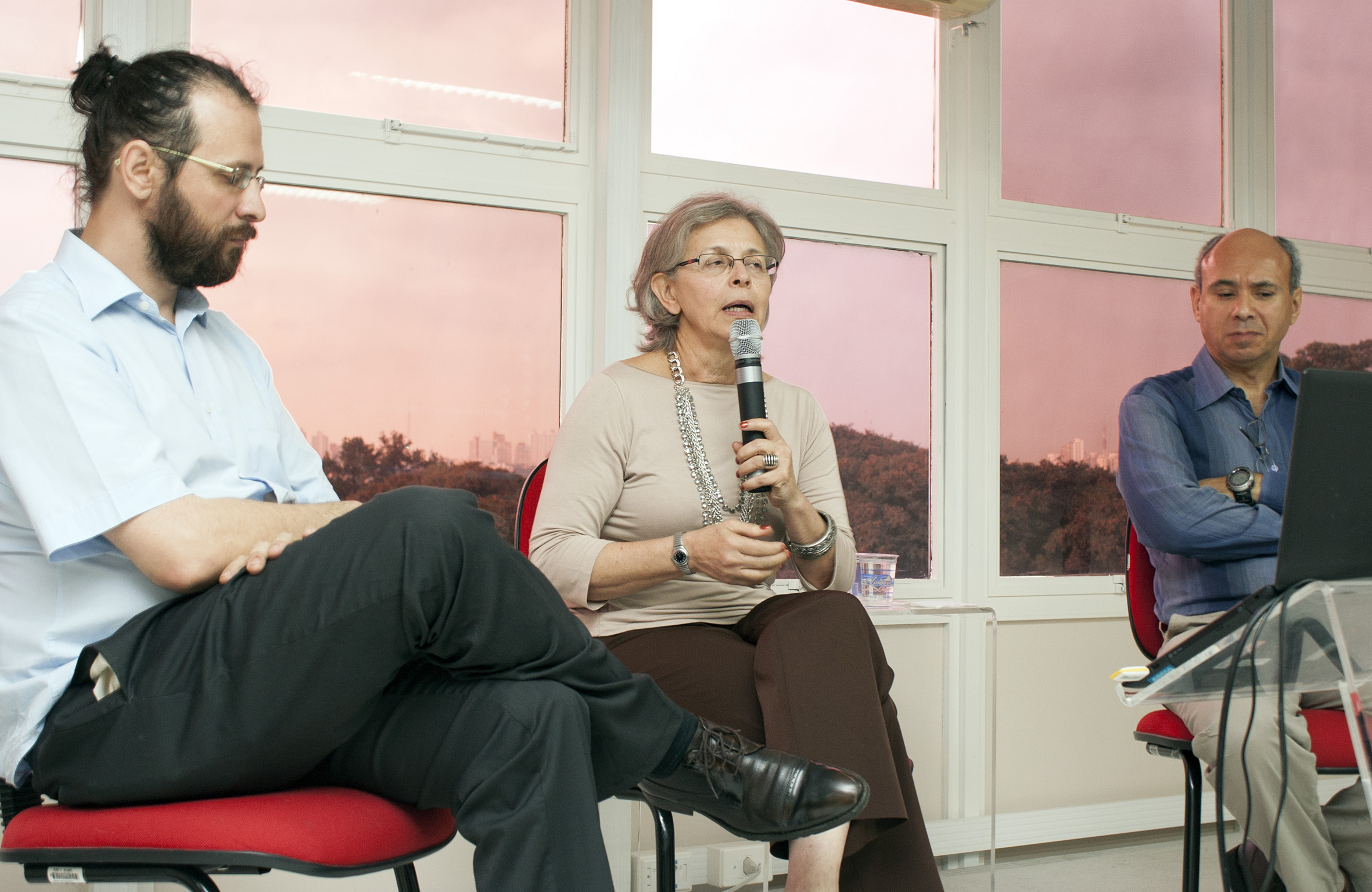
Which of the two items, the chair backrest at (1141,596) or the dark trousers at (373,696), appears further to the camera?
the chair backrest at (1141,596)

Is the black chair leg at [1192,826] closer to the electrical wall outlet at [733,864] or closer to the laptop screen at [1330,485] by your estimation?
the laptop screen at [1330,485]

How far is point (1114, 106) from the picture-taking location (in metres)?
3.20

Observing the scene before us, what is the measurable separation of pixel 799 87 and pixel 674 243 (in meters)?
1.06

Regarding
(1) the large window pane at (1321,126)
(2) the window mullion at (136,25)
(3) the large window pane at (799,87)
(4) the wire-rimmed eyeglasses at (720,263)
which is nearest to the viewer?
(4) the wire-rimmed eyeglasses at (720,263)

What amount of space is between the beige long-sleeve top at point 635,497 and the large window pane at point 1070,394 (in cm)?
127

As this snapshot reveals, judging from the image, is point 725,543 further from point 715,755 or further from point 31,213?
point 31,213

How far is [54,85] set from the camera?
2.06 m

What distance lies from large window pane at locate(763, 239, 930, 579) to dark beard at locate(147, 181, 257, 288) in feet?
5.16

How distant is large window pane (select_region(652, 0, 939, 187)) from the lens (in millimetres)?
2686

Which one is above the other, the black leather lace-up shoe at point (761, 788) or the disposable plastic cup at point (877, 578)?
the disposable plastic cup at point (877, 578)

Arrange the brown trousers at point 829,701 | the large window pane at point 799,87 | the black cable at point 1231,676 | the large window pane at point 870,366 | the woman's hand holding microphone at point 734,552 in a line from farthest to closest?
the large window pane at point 870,366
the large window pane at point 799,87
the woman's hand holding microphone at point 734,552
the brown trousers at point 829,701
the black cable at point 1231,676

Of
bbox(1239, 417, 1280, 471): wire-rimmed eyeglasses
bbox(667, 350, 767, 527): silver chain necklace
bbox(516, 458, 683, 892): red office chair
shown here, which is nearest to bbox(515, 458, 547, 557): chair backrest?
bbox(516, 458, 683, 892): red office chair

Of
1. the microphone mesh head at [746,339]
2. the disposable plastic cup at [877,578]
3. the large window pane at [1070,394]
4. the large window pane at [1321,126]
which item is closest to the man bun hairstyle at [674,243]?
the microphone mesh head at [746,339]

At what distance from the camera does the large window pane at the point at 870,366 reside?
2.80 meters
